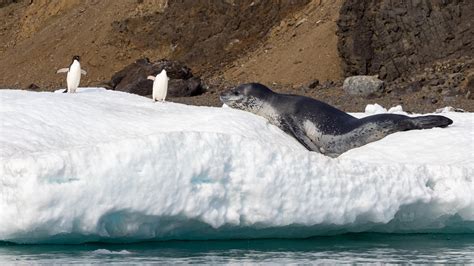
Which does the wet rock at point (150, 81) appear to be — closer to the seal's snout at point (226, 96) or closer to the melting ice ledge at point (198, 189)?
the seal's snout at point (226, 96)

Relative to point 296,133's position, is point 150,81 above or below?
above

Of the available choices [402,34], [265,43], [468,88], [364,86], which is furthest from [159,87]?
[265,43]

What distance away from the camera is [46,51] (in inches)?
1646

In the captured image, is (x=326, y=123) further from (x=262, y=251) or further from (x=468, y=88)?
(x=468, y=88)

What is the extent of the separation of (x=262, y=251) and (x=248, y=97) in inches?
210

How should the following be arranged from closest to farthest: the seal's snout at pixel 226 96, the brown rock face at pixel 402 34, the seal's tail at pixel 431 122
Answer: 1. the seal's tail at pixel 431 122
2. the seal's snout at pixel 226 96
3. the brown rock face at pixel 402 34

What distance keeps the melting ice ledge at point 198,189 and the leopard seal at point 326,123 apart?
7.79 feet

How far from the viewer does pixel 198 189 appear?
36.0 feet

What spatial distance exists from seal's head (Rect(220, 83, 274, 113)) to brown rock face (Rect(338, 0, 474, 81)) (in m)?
15.4

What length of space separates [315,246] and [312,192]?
50cm

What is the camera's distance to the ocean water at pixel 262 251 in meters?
10.5

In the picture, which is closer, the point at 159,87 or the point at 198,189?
the point at 198,189

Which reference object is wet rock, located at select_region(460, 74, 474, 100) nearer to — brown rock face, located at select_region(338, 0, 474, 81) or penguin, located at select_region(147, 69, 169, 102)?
brown rock face, located at select_region(338, 0, 474, 81)

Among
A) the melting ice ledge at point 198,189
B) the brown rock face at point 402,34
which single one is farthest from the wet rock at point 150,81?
the melting ice ledge at point 198,189
